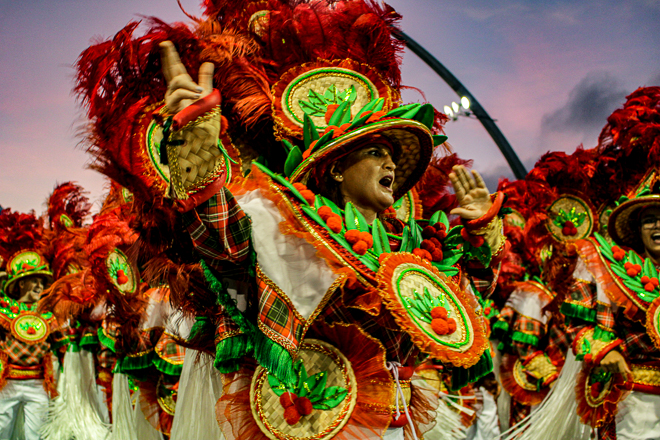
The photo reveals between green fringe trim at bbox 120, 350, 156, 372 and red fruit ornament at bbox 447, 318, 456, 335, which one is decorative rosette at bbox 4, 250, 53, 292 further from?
red fruit ornament at bbox 447, 318, 456, 335

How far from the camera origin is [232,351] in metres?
2.23

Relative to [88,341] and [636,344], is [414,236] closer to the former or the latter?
[636,344]

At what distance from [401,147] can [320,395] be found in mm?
1196

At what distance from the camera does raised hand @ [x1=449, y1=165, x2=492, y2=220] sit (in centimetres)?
254

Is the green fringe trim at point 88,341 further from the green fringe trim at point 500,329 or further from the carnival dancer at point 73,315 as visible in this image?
the green fringe trim at point 500,329

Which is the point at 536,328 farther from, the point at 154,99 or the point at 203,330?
the point at 154,99

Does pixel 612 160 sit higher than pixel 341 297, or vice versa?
pixel 612 160

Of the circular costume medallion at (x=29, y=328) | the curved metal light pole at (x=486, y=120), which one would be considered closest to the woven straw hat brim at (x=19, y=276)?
the circular costume medallion at (x=29, y=328)

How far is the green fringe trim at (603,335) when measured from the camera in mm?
3646

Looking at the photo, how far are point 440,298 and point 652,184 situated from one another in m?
2.80

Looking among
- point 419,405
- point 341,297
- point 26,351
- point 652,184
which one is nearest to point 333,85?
point 341,297

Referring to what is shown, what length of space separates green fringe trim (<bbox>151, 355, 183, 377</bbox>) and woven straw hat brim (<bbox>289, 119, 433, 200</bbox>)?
6.88 ft

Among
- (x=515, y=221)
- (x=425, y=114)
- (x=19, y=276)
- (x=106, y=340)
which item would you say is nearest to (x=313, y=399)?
(x=425, y=114)

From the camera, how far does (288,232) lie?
7.19 ft
